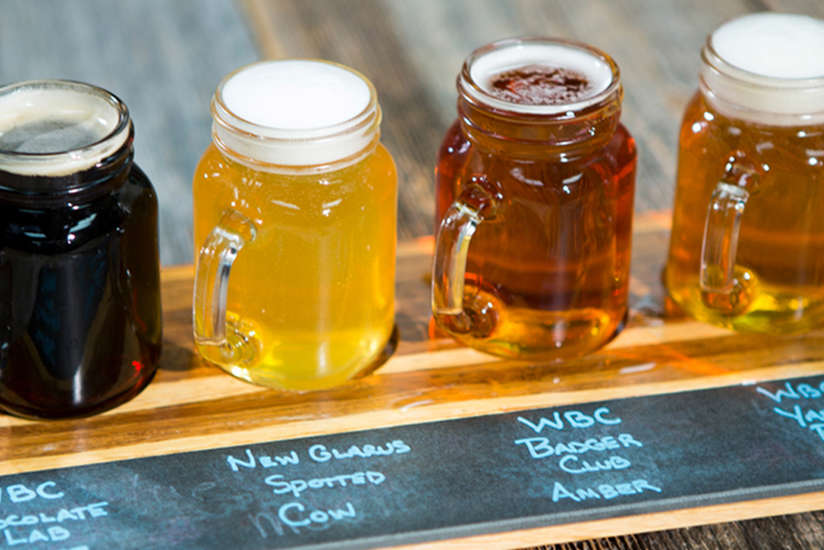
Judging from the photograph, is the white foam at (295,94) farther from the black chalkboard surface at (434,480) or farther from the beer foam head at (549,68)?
the black chalkboard surface at (434,480)

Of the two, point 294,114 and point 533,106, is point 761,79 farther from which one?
point 294,114

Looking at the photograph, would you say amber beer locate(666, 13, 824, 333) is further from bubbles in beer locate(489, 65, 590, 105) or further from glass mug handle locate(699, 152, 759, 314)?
bubbles in beer locate(489, 65, 590, 105)

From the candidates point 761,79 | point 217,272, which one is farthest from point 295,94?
point 761,79

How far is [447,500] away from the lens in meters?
0.79

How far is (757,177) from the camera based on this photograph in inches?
35.0

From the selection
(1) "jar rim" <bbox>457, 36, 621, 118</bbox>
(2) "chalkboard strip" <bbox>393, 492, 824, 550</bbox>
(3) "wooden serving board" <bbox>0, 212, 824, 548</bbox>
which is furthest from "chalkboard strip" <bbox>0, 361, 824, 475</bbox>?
(1) "jar rim" <bbox>457, 36, 621, 118</bbox>

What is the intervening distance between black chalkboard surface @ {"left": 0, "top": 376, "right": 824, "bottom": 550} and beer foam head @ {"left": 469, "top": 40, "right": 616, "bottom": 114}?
240 millimetres

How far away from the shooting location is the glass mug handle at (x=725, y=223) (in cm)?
88

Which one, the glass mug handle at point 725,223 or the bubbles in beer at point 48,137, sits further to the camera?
the glass mug handle at point 725,223

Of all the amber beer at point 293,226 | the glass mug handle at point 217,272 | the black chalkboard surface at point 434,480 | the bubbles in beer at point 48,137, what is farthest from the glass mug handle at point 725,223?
the bubbles in beer at point 48,137

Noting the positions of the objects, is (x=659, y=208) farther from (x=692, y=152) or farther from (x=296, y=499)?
(x=296, y=499)

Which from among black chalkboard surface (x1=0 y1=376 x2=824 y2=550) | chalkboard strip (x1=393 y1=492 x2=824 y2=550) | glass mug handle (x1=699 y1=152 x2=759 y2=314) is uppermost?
glass mug handle (x1=699 y1=152 x2=759 y2=314)

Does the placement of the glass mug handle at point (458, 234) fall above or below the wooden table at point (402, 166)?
above

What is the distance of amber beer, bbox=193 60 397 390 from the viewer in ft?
2.63
